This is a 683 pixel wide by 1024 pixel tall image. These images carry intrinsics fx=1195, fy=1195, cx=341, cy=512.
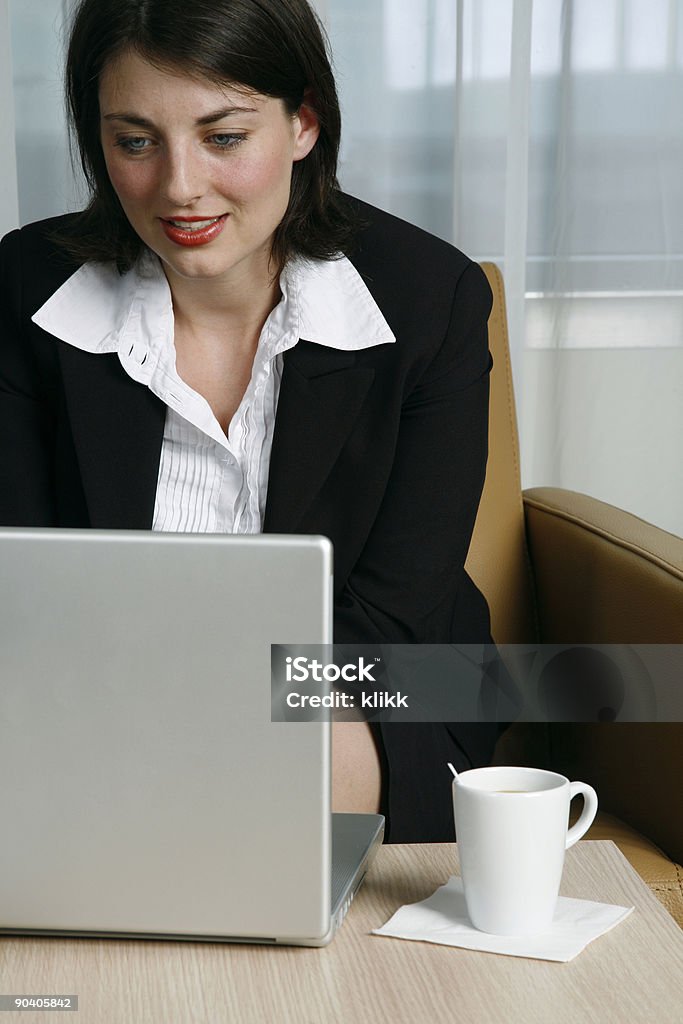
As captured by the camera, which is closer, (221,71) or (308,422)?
(221,71)

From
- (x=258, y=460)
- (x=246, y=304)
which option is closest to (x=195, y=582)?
(x=258, y=460)

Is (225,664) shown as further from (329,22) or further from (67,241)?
(329,22)

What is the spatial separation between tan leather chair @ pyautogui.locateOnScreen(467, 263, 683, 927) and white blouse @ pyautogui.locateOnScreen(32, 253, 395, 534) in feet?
1.12

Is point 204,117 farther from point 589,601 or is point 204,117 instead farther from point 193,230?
point 589,601

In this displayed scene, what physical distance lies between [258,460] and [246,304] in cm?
19

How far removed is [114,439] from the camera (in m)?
1.25

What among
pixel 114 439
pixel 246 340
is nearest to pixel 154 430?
pixel 114 439

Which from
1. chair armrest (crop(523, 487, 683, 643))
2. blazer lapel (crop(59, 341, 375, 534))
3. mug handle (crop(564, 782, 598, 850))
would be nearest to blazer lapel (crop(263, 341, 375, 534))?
blazer lapel (crop(59, 341, 375, 534))

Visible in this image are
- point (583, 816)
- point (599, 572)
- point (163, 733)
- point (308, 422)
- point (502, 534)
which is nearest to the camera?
point (163, 733)

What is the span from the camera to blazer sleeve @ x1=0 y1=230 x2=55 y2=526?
1312 millimetres

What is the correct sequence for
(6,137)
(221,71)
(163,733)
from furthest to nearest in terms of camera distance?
(6,137) → (221,71) → (163,733)

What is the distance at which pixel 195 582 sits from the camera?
0.62 meters

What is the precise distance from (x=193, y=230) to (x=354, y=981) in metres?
0.79

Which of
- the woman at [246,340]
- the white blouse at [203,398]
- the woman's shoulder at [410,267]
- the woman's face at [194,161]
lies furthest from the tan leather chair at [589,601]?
the woman's face at [194,161]
